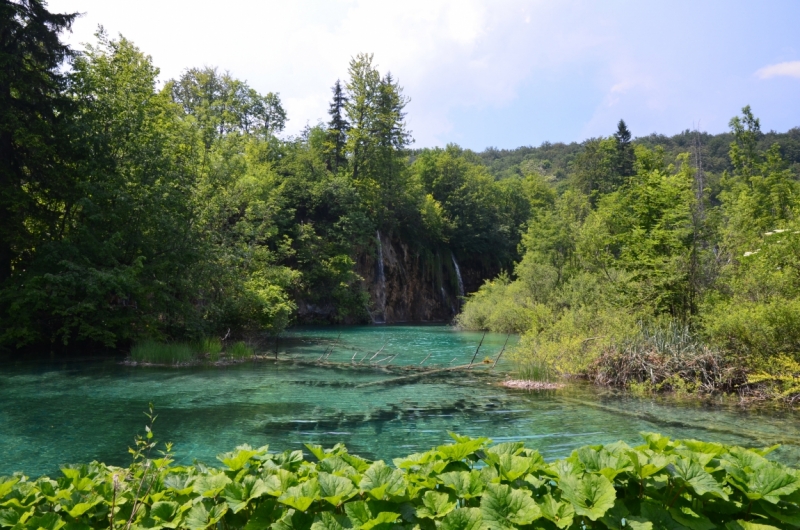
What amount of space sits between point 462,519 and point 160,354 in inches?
657

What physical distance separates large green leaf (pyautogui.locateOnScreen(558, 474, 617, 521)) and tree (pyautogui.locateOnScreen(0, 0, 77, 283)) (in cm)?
2075

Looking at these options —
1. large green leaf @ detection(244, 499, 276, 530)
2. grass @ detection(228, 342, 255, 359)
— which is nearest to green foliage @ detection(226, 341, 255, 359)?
grass @ detection(228, 342, 255, 359)

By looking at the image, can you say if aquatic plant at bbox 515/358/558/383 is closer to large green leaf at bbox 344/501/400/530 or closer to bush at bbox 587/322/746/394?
bush at bbox 587/322/746/394

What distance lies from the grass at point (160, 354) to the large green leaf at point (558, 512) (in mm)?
16551

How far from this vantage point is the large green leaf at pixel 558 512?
244 cm

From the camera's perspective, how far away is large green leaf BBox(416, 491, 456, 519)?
8.21 ft

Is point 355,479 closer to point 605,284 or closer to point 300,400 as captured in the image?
point 300,400

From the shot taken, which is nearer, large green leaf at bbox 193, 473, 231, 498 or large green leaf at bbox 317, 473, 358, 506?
large green leaf at bbox 317, 473, 358, 506

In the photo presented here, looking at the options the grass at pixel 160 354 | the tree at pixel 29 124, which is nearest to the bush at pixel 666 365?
the grass at pixel 160 354

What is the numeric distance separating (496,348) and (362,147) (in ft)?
92.6

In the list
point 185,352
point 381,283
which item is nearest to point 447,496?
point 185,352

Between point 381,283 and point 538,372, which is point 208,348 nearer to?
point 538,372

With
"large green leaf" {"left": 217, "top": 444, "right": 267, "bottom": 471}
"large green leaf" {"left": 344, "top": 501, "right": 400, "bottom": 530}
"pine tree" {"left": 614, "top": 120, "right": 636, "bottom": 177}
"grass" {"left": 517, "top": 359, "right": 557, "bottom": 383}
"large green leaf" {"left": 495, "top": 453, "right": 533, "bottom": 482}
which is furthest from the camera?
"pine tree" {"left": 614, "top": 120, "right": 636, "bottom": 177}

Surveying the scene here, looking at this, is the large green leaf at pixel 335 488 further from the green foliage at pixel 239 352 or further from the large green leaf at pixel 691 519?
the green foliage at pixel 239 352
